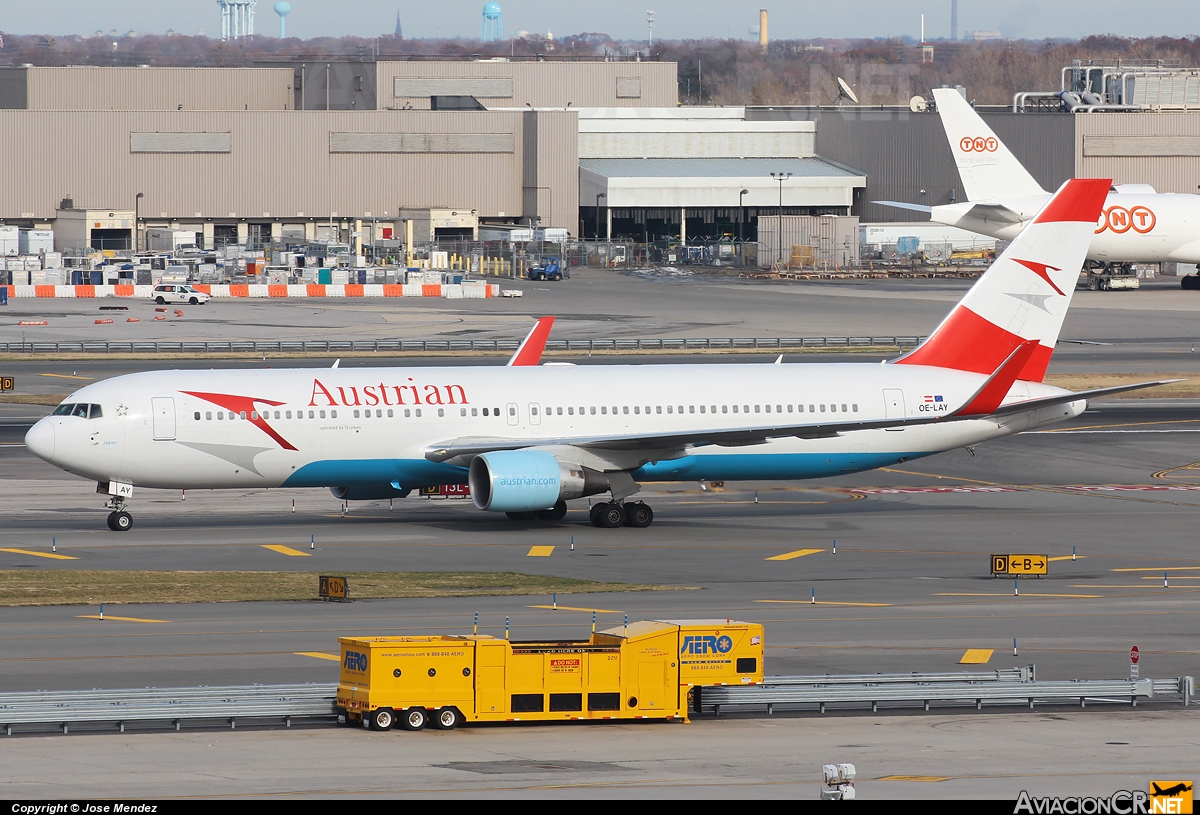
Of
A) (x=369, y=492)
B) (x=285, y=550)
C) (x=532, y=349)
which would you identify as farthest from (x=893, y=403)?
(x=285, y=550)

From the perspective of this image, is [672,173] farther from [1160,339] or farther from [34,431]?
[34,431]

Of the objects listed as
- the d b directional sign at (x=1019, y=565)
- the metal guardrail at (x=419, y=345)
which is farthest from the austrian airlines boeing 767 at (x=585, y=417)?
the metal guardrail at (x=419, y=345)

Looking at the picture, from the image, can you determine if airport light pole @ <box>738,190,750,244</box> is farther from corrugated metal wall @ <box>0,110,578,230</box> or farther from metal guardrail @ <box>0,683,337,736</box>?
metal guardrail @ <box>0,683,337,736</box>

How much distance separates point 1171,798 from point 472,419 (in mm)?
30183

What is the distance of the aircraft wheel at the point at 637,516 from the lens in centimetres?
4722

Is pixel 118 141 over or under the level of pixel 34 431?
over

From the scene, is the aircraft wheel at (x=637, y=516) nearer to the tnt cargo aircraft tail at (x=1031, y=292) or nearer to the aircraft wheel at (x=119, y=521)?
the tnt cargo aircraft tail at (x=1031, y=292)

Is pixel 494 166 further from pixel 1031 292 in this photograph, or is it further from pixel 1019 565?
pixel 1019 565

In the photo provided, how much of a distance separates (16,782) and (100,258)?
440ft

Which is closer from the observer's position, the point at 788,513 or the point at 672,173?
the point at 788,513

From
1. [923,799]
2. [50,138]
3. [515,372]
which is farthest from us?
[50,138]

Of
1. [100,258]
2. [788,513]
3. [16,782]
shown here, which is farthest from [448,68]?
[16,782]

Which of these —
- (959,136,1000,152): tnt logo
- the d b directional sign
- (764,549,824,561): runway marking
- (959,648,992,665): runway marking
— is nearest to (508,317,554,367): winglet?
(764,549,824,561): runway marking

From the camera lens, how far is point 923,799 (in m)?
20.4
